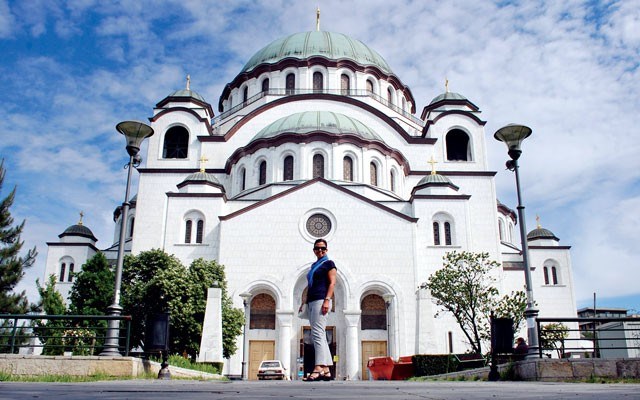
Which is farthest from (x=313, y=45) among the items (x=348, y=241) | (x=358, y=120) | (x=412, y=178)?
(x=348, y=241)

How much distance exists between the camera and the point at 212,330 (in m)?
22.9

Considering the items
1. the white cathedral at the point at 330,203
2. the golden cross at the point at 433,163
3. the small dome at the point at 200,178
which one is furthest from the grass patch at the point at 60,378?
the golden cross at the point at 433,163

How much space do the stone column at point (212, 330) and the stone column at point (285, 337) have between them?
11.8 ft

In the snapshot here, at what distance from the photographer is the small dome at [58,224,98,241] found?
3547 cm

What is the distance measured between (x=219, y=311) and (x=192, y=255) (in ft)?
18.6

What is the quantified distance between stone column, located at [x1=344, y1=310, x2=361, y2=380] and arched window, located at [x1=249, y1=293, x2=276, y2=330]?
139 inches

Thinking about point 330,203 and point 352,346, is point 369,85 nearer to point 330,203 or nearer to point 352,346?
point 330,203

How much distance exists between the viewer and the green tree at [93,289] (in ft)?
86.5

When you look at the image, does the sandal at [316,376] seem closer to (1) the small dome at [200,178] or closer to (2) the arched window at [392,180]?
(1) the small dome at [200,178]

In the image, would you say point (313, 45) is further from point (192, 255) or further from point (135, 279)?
point (135, 279)

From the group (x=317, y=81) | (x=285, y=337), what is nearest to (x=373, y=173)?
(x=317, y=81)

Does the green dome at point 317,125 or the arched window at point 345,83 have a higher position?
the arched window at point 345,83

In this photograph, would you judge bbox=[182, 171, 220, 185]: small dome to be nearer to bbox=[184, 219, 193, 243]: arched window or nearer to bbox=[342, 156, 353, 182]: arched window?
bbox=[184, 219, 193, 243]: arched window

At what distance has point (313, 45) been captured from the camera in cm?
4034
